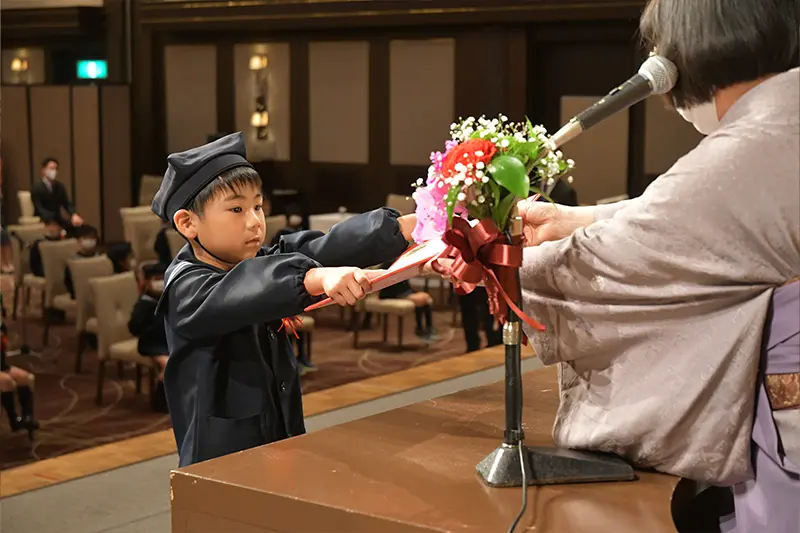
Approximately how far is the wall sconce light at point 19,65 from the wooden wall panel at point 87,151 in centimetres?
174

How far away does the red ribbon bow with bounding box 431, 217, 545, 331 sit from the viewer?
160cm

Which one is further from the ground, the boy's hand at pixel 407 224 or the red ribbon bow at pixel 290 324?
the boy's hand at pixel 407 224

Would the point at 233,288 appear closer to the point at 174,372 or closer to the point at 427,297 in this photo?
the point at 174,372

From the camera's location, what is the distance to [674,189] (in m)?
1.61

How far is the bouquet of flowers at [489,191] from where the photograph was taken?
5.16 ft

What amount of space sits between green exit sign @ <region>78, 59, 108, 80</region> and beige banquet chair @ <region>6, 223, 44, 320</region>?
5.15 metres

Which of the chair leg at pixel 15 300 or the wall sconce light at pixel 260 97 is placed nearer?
the chair leg at pixel 15 300

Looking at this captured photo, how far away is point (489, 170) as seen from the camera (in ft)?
5.15

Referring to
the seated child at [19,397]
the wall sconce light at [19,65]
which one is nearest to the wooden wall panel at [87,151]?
the wall sconce light at [19,65]

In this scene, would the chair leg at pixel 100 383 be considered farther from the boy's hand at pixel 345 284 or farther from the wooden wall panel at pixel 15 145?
the wooden wall panel at pixel 15 145

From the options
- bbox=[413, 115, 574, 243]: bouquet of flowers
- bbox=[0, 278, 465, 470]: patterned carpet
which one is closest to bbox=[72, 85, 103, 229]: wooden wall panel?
bbox=[0, 278, 465, 470]: patterned carpet

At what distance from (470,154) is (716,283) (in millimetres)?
393

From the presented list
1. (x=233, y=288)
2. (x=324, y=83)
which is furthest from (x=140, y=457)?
(x=324, y=83)

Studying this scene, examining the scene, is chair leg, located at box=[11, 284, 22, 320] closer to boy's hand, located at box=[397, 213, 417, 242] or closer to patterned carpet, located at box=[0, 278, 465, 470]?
patterned carpet, located at box=[0, 278, 465, 470]
